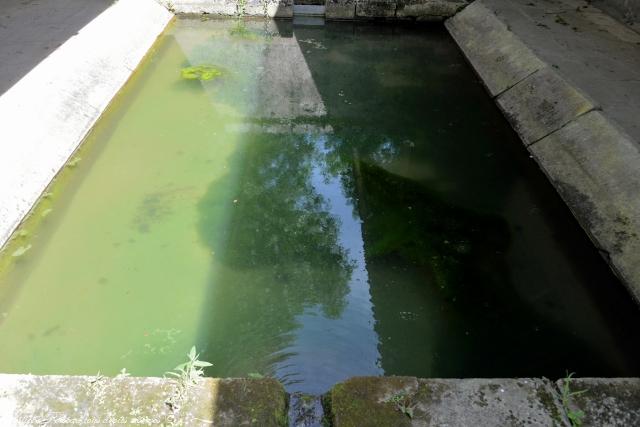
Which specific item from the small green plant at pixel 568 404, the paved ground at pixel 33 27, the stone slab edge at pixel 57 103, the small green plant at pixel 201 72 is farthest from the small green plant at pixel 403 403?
the small green plant at pixel 201 72

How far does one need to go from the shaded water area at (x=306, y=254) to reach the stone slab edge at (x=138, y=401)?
0.70 meters

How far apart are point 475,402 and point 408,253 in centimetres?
167

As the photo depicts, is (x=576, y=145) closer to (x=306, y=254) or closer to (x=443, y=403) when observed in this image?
(x=306, y=254)

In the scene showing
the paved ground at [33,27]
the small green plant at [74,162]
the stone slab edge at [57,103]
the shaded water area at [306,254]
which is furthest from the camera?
the paved ground at [33,27]

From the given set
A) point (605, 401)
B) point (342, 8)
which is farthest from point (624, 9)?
point (605, 401)

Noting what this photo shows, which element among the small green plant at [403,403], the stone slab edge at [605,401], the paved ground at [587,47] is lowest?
the stone slab edge at [605,401]

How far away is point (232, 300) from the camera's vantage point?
123 inches

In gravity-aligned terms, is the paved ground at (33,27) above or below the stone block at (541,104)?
above

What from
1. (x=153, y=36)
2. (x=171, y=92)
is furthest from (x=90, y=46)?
(x=153, y=36)

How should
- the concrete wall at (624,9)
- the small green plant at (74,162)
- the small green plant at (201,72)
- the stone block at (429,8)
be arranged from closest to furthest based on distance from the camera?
the small green plant at (74,162)
the small green plant at (201,72)
the concrete wall at (624,9)
the stone block at (429,8)

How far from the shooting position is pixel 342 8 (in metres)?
8.11

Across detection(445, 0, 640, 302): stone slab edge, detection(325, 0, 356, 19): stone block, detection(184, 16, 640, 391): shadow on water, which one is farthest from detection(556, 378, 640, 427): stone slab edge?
detection(325, 0, 356, 19): stone block

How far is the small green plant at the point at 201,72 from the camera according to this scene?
599cm

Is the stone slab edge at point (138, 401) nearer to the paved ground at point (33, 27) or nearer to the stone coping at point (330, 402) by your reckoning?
the stone coping at point (330, 402)
